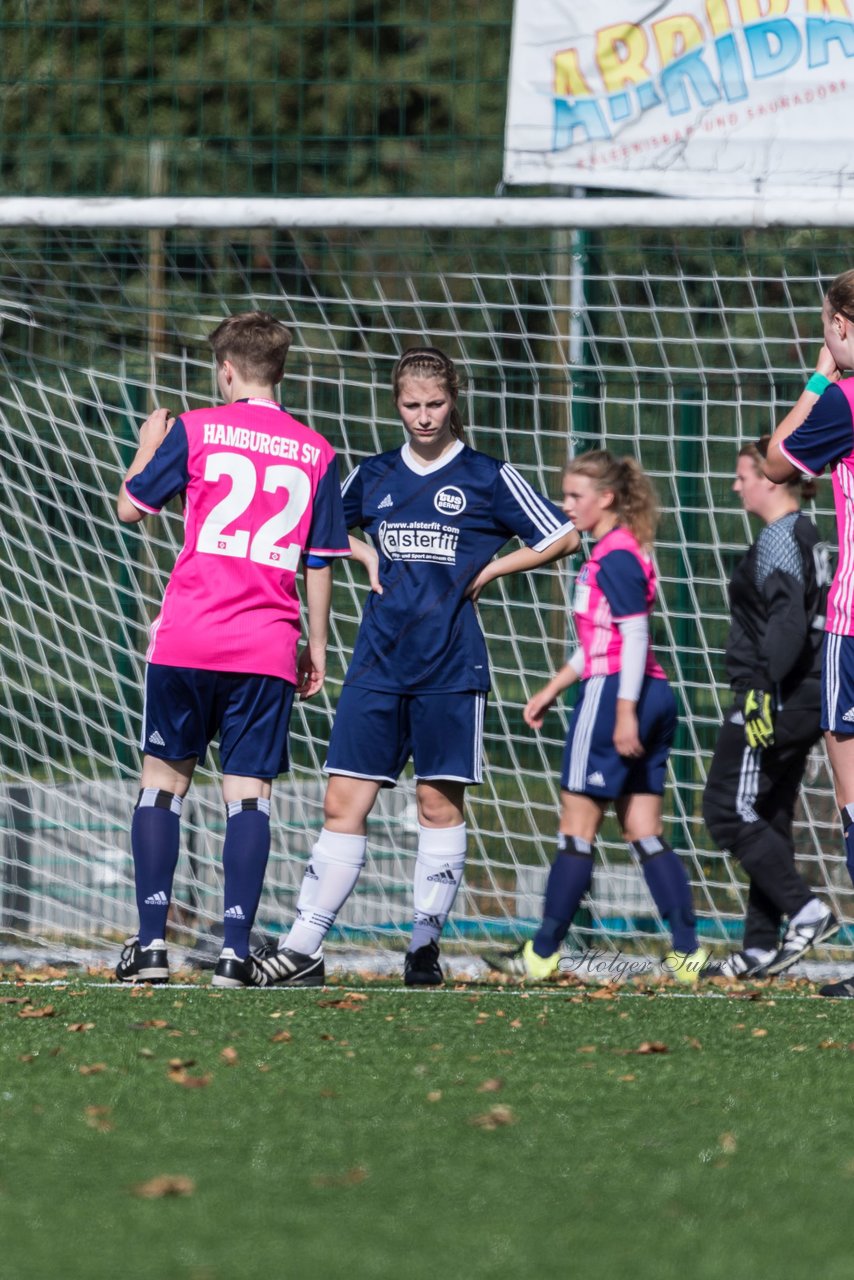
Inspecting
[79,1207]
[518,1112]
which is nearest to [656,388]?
[518,1112]

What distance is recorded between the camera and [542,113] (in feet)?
23.2

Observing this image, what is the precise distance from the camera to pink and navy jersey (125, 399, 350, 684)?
17.2 ft

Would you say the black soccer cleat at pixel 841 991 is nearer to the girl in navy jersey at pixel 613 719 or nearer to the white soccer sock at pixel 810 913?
the girl in navy jersey at pixel 613 719

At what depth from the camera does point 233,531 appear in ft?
17.4

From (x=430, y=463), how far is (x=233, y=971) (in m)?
1.55

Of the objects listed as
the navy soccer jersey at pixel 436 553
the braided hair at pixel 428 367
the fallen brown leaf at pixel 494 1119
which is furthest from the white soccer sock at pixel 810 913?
the fallen brown leaf at pixel 494 1119

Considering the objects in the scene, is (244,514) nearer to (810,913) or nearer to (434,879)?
(434,879)

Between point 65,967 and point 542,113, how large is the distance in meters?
3.50

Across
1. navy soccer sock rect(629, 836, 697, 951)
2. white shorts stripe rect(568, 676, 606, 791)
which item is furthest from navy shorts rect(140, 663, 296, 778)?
navy soccer sock rect(629, 836, 697, 951)

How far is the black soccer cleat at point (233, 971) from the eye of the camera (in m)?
5.27

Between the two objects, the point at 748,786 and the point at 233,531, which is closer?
the point at 233,531

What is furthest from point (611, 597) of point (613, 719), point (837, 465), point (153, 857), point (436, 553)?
point (153, 857)

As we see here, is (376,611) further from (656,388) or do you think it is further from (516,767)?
(656,388)

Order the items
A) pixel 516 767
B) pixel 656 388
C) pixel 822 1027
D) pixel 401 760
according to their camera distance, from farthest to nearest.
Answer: pixel 656 388 → pixel 516 767 → pixel 401 760 → pixel 822 1027
